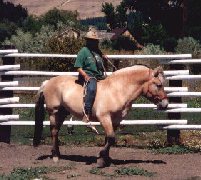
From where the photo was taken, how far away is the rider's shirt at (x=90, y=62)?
9.12 metres

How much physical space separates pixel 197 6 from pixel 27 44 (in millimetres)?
18012

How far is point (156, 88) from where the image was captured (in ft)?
29.8

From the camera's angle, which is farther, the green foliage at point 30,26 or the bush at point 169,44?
the green foliage at point 30,26

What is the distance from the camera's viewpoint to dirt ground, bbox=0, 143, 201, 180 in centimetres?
855

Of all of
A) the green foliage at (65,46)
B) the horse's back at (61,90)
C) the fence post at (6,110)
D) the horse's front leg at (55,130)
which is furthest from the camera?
the green foliage at (65,46)

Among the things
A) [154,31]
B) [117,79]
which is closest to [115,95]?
[117,79]

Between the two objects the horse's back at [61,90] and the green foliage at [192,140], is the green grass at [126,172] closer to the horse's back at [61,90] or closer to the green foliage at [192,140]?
the horse's back at [61,90]

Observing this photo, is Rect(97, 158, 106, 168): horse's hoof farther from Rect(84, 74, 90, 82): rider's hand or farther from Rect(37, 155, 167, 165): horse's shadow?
→ Rect(84, 74, 90, 82): rider's hand

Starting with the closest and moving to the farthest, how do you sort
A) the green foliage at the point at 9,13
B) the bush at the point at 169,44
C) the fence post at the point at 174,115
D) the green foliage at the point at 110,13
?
the fence post at the point at 174,115 < the bush at the point at 169,44 < the green foliage at the point at 110,13 < the green foliage at the point at 9,13

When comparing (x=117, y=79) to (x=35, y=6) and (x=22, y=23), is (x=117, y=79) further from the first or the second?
(x=35, y=6)

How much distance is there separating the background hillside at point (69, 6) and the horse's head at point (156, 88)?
150 m

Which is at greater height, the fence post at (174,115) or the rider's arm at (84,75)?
the rider's arm at (84,75)

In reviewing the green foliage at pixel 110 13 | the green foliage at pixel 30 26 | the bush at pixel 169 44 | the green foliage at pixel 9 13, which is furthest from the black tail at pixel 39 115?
the green foliage at pixel 9 13

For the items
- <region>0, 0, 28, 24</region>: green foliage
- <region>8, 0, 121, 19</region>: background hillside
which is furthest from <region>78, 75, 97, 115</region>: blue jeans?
<region>8, 0, 121, 19</region>: background hillside
